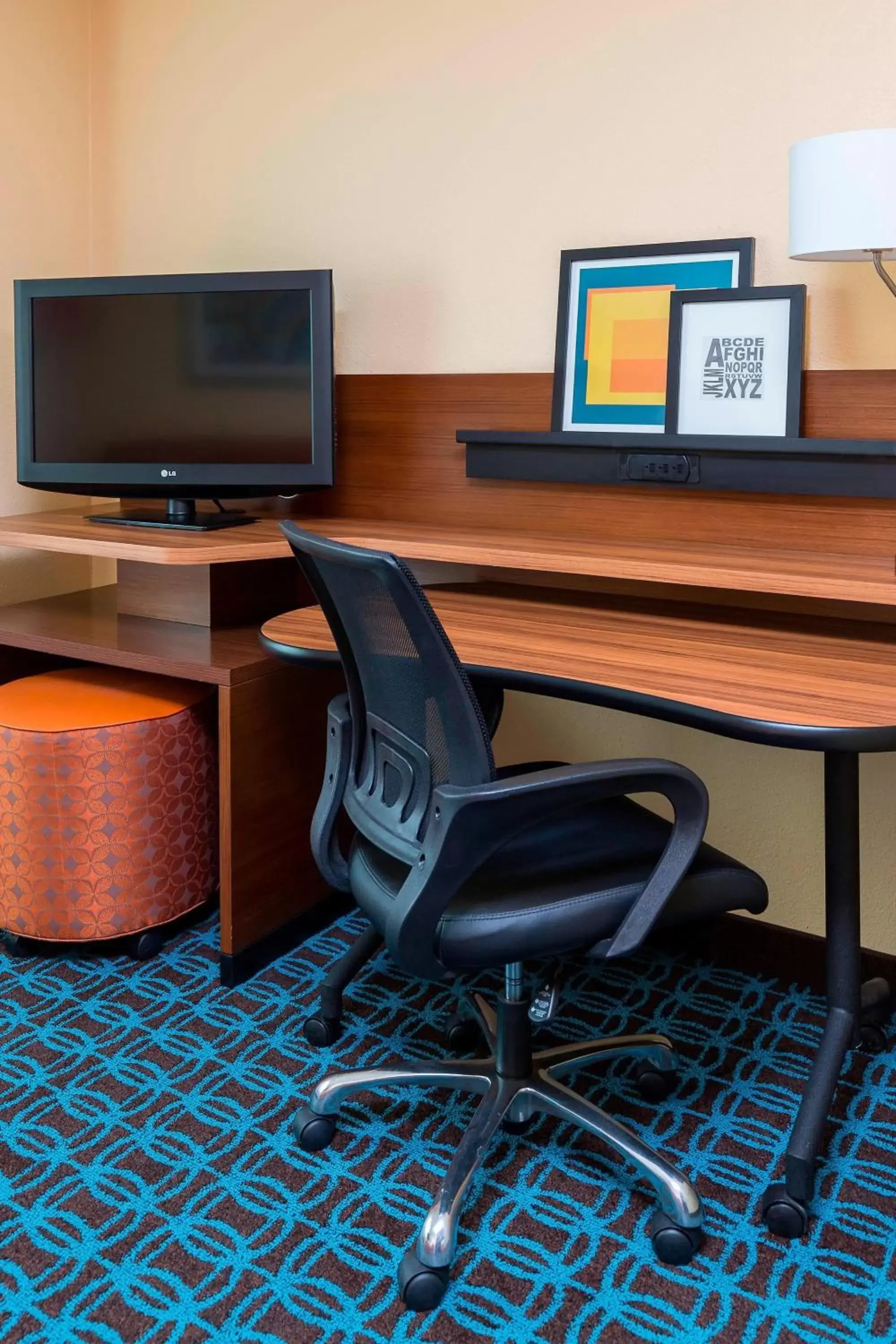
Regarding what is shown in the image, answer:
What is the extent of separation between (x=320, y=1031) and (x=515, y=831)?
65 centimetres

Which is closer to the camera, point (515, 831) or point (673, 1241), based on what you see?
point (515, 831)

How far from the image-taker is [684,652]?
4.66ft

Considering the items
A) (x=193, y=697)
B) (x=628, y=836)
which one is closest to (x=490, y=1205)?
(x=628, y=836)

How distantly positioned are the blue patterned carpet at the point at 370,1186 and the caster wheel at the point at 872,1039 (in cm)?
2

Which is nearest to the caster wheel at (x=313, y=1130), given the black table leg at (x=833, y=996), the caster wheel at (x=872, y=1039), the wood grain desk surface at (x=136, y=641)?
the black table leg at (x=833, y=996)

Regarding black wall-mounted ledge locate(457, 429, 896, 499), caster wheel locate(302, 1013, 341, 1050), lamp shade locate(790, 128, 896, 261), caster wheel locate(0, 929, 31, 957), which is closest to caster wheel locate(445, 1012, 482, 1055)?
caster wheel locate(302, 1013, 341, 1050)

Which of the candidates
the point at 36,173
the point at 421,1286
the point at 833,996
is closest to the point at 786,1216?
the point at 833,996

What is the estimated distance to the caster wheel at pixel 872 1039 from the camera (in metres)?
1.62

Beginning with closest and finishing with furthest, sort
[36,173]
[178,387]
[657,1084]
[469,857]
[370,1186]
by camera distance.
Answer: [469,857] < [370,1186] < [657,1084] < [178,387] < [36,173]

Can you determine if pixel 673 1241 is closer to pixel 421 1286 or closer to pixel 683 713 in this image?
pixel 421 1286

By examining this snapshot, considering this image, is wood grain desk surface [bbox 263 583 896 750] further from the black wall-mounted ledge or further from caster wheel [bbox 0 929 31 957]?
caster wheel [bbox 0 929 31 957]

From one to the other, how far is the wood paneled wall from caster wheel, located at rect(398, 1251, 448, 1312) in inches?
41.9

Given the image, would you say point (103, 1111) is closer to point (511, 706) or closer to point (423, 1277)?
point (423, 1277)

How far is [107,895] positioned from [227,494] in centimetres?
70
